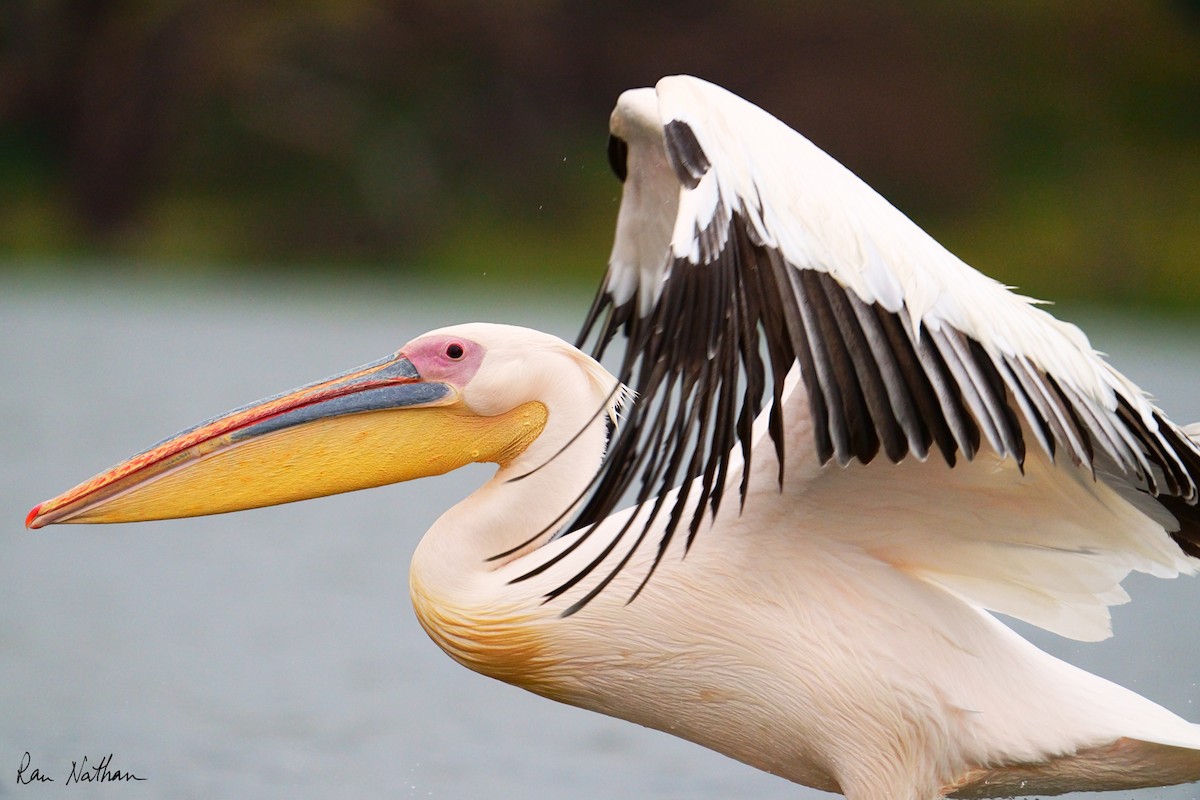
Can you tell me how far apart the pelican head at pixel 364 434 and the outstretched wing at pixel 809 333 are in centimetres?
66

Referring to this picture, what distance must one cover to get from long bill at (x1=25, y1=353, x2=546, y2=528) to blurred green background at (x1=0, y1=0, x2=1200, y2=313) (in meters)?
14.1

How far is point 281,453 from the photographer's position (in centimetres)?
279

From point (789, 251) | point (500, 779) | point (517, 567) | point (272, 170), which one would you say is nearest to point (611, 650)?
point (517, 567)

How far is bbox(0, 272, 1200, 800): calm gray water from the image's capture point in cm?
440

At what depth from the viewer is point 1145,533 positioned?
2.75 meters

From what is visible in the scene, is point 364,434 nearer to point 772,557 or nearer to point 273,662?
point 772,557

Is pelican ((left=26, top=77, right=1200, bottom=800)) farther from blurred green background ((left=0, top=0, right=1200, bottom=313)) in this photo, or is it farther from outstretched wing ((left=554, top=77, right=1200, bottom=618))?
blurred green background ((left=0, top=0, right=1200, bottom=313))

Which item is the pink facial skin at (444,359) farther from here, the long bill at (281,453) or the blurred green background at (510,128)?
the blurred green background at (510,128)
